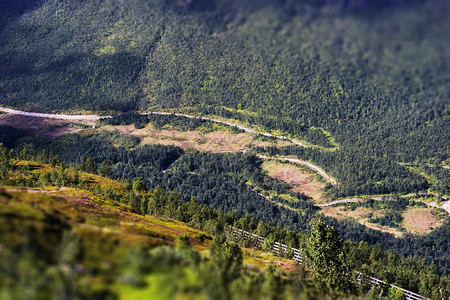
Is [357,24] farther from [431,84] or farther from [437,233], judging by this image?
[437,233]

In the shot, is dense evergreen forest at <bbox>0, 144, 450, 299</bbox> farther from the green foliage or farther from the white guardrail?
the white guardrail

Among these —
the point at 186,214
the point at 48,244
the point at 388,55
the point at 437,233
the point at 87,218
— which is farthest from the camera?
the point at 437,233

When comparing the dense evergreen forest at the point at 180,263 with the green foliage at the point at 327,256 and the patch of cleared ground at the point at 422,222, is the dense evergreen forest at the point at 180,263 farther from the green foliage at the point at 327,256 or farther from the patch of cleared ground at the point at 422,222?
the patch of cleared ground at the point at 422,222

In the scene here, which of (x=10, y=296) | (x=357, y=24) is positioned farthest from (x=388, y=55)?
(x=10, y=296)

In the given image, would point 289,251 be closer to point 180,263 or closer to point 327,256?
point 327,256

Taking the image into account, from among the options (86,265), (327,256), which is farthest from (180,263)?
(327,256)
